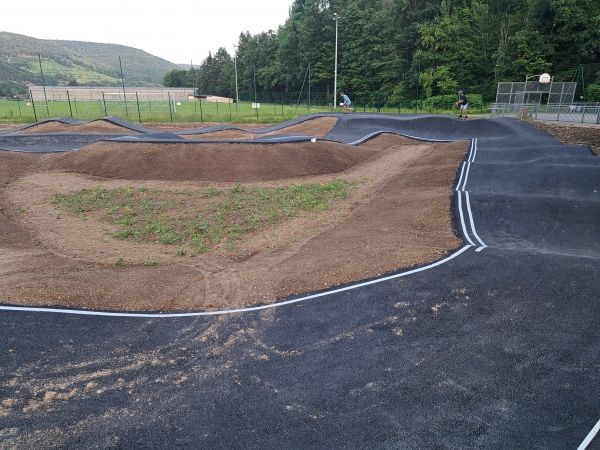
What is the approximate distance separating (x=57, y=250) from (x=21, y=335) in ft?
14.6

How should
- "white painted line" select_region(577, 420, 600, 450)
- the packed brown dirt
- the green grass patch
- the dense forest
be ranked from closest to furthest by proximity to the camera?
"white painted line" select_region(577, 420, 600, 450), the packed brown dirt, the green grass patch, the dense forest

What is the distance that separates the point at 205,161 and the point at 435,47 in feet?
122

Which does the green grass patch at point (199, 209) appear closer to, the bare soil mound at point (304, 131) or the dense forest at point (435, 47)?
the bare soil mound at point (304, 131)

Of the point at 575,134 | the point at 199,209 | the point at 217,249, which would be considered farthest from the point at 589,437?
the point at 575,134

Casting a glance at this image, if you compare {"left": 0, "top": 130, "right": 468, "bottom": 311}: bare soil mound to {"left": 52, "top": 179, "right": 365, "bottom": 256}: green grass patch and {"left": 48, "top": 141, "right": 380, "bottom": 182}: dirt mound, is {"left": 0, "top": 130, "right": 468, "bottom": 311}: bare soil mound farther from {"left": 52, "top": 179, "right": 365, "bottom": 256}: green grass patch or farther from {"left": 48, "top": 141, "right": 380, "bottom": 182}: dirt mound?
{"left": 52, "top": 179, "right": 365, "bottom": 256}: green grass patch

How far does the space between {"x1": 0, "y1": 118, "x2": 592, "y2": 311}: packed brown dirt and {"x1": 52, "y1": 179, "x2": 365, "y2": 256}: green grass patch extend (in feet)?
1.67

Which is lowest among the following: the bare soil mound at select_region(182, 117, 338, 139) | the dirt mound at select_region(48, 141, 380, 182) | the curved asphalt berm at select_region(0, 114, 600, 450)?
the curved asphalt berm at select_region(0, 114, 600, 450)

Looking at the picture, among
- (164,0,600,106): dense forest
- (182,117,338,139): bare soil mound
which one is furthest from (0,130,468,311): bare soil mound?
(164,0,600,106): dense forest

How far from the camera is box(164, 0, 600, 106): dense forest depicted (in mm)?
36938

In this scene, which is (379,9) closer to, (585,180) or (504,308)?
(585,180)

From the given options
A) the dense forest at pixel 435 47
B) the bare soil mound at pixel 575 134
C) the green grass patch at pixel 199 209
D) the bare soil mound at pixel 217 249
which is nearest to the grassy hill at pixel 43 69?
the dense forest at pixel 435 47

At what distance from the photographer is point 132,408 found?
4.70m

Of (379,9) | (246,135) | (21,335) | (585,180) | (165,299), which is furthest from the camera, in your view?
(379,9)

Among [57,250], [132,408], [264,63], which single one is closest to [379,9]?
[264,63]
